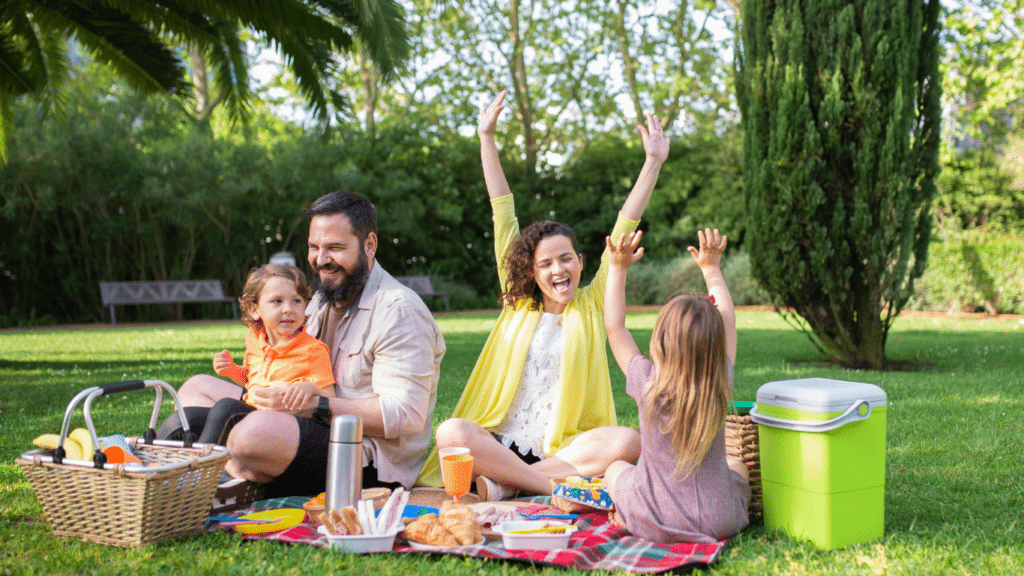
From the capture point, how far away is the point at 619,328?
9.81 ft

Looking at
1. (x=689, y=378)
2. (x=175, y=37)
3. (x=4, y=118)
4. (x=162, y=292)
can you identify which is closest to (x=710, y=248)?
(x=689, y=378)

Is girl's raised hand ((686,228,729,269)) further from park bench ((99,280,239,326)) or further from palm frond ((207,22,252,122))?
park bench ((99,280,239,326))

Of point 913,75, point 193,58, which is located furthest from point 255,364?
point 193,58

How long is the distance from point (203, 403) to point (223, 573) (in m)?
1.26

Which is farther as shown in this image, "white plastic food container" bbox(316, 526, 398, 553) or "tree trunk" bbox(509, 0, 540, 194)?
"tree trunk" bbox(509, 0, 540, 194)

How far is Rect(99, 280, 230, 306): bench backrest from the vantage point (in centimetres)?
1458

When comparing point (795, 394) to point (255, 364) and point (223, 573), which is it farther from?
point (255, 364)

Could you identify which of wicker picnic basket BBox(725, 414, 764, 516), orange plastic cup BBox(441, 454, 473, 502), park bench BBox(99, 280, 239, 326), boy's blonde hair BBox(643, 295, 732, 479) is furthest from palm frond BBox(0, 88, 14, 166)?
wicker picnic basket BBox(725, 414, 764, 516)

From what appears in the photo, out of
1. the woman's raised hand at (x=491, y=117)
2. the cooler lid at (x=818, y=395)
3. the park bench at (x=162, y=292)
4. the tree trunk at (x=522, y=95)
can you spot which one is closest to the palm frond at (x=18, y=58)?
the woman's raised hand at (x=491, y=117)

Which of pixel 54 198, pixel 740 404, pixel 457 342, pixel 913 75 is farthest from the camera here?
pixel 54 198

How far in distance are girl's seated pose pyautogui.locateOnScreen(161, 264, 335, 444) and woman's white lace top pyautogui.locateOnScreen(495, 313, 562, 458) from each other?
0.86 meters

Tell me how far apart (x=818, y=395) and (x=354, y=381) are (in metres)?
1.89

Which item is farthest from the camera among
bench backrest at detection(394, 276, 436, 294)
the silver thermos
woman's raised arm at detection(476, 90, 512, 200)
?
bench backrest at detection(394, 276, 436, 294)

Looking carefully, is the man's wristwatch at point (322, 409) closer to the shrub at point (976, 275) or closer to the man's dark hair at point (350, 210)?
the man's dark hair at point (350, 210)
